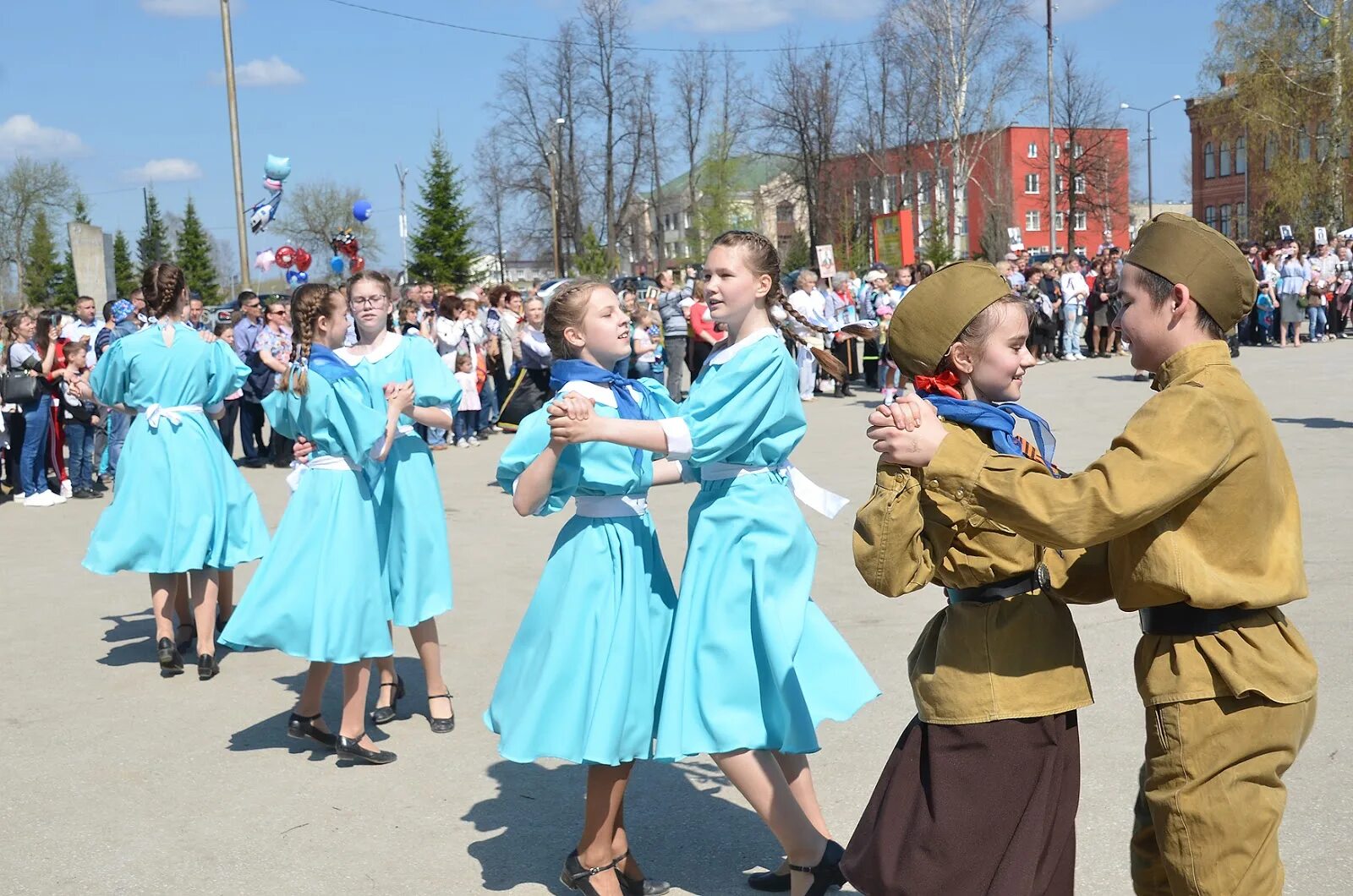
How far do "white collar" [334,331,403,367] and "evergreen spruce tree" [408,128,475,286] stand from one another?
44.7 metres

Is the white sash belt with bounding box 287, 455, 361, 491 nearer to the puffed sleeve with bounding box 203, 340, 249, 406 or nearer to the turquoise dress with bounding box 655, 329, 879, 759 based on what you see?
the puffed sleeve with bounding box 203, 340, 249, 406

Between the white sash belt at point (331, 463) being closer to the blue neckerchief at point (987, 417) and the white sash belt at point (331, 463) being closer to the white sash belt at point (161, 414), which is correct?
the white sash belt at point (161, 414)

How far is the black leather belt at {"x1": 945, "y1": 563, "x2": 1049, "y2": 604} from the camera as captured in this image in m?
2.78

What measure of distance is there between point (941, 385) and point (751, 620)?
1241mm

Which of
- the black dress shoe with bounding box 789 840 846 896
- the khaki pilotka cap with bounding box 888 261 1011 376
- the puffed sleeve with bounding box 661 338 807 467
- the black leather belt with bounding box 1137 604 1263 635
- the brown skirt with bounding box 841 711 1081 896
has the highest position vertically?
the khaki pilotka cap with bounding box 888 261 1011 376

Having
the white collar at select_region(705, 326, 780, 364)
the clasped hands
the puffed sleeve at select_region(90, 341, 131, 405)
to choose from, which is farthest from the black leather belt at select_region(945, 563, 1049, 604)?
the puffed sleeve at select_region(90, 341, 131, 405)

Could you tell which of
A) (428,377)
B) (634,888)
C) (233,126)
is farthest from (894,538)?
(233,126)

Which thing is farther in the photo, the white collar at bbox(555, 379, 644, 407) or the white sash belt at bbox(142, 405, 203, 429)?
the white sash belt at bbox(142, 405, 203, 429)

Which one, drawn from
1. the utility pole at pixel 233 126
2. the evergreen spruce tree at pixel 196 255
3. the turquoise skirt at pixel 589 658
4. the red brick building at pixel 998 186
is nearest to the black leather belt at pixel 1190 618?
the turquoise skirt at pixel 589 658

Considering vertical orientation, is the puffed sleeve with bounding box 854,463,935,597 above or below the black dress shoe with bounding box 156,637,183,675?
above

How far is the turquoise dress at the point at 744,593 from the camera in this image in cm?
373

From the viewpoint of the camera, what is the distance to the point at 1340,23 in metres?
38.5

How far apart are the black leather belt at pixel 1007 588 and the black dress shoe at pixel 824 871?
1.31 metres

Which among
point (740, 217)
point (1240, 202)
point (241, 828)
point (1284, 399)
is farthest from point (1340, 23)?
point (241, 828)
